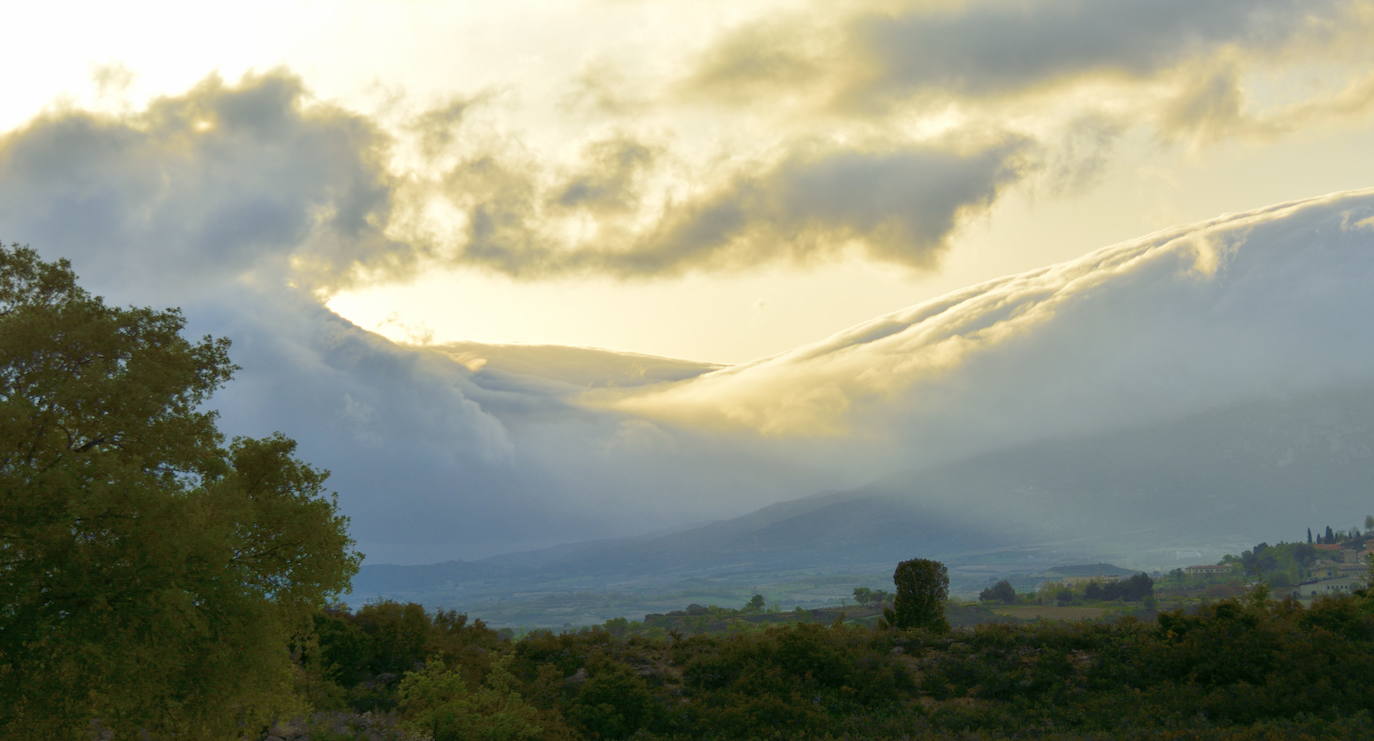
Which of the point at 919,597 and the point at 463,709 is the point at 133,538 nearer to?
the point at 463,709

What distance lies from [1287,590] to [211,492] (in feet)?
434

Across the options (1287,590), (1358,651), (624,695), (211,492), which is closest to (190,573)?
(211,492)

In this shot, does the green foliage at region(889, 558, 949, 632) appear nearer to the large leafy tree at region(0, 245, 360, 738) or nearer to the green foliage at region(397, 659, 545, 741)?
the green foliage at region(397, 659, 545, 741)

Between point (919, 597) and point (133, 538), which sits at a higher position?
point (133, 538)

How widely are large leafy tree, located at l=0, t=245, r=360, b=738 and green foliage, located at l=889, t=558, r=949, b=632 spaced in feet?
91.4

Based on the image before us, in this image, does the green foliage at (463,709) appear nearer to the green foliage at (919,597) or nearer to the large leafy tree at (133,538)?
the large leafy tree at (133,538)

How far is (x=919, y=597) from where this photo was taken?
44.3 meters

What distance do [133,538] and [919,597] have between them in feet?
113

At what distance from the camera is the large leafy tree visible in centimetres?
1714

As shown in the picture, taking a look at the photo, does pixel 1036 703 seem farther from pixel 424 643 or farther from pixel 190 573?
pixel 190 573

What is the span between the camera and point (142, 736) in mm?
22672

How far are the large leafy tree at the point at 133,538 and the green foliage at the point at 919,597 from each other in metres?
27.9

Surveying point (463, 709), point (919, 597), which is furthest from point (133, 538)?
point (919, 597)

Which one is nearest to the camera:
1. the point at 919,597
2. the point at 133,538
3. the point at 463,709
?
the point at 133,538
